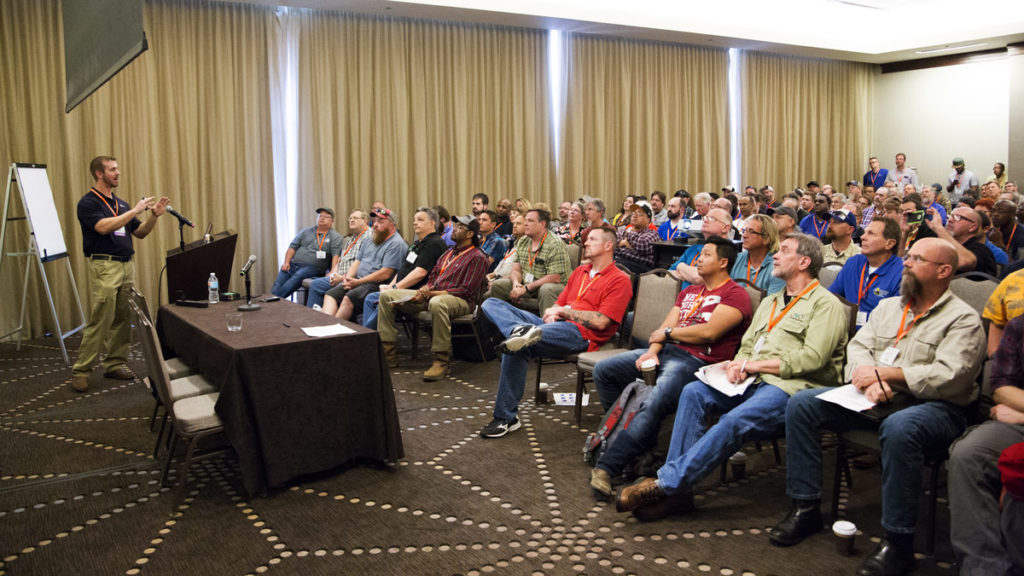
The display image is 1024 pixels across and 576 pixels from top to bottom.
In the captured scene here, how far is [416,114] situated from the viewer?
32.1ft

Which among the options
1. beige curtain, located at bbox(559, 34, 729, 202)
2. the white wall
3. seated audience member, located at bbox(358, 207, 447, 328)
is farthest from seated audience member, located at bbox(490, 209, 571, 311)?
the white wall

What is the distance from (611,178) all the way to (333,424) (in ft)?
28.3

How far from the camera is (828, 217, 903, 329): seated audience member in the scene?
3.77 m

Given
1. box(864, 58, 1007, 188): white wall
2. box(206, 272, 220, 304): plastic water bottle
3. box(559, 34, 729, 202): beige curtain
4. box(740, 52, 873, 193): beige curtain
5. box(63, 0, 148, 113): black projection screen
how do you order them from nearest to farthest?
box(63, 0, 148, 113): black projection screen
box(206, 272, 220, 304): plastic water bottle
box(559, 34, 729, 202): beige curtain
box(740, 52, 873, 193): beige curtain
box(864, 58, 1007, 188): white wall

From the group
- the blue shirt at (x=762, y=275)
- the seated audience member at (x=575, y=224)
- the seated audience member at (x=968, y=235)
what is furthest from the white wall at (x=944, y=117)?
the blue shirt at (x=762, y=275)

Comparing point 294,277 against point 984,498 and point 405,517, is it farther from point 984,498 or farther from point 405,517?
point 984,498

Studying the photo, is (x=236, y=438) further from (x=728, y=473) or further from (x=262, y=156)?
(x=262, y=156)

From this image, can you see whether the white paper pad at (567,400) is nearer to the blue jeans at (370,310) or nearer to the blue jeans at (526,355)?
the blue jeans at (526,355)

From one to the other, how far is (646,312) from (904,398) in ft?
5.46

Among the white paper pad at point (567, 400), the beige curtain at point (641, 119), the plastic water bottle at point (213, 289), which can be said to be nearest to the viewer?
the white paper pad at point (567, 400)

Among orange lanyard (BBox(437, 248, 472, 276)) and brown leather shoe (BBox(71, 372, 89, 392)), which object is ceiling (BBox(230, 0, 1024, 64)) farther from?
brown leather shoe (BBox(71, 372, 89, 392))

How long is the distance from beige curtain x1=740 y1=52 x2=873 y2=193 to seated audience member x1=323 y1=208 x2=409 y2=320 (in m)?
8.30

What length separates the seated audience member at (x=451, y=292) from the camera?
5668 mm

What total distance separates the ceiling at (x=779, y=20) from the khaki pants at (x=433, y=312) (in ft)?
14.2
